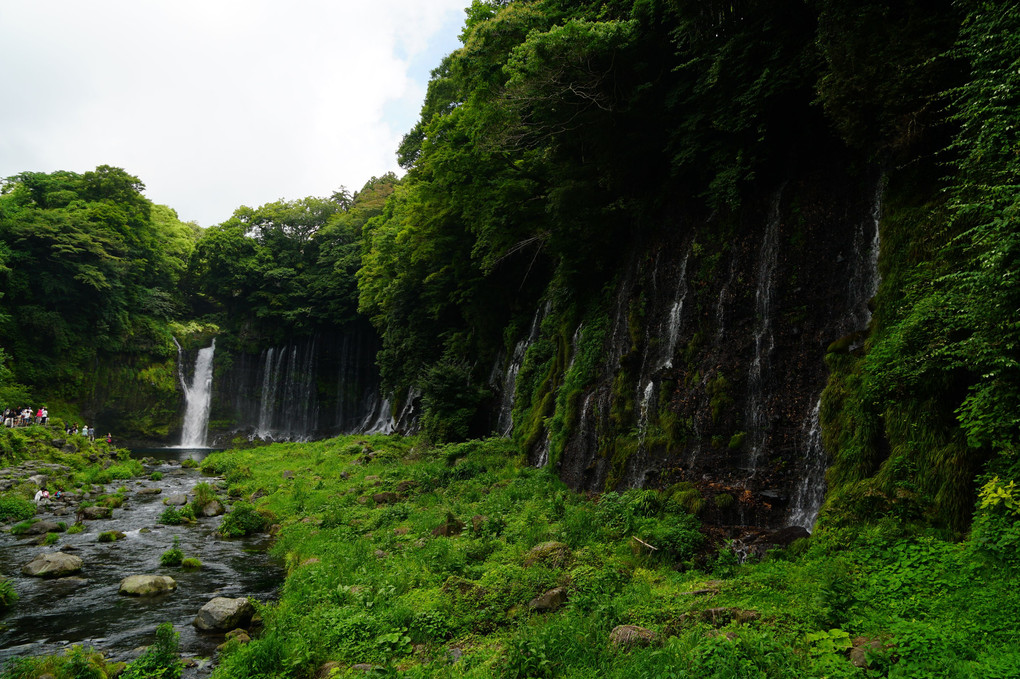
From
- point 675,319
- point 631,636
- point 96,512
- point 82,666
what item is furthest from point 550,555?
point 96,512

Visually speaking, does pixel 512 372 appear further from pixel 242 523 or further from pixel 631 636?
pixel 631 636

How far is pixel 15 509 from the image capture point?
1368 cm

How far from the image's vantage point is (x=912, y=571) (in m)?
4.81

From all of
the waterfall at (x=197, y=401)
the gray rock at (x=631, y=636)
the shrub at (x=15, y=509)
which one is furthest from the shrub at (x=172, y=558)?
the waterfall at (x=197, y=401)

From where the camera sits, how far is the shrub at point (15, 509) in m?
13.5

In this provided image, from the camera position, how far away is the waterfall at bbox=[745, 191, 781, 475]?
8.67 m

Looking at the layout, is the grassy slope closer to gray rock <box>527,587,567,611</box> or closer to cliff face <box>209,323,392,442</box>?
gray rock <box>527,587,567,611</box>

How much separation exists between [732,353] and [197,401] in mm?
40094

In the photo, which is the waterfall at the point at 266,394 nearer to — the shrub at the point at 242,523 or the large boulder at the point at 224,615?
the shrub at the point at 242,523

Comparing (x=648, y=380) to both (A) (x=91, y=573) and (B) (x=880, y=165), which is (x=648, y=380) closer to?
(B) (x=880, y=165)

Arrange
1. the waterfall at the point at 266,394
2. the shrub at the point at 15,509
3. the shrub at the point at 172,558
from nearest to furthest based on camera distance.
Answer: the shrub at the point at 172,558 → the shrub at the point at 15,509 → the waterfall at the point at 266,394

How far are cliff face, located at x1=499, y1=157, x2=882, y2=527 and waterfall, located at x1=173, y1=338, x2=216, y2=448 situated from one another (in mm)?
34588

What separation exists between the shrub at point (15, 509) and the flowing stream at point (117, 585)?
1.28 feet

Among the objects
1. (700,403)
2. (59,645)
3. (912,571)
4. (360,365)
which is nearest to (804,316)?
(700,403)
